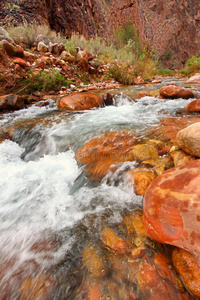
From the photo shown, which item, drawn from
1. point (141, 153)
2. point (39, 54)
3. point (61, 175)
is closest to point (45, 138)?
point (61, 175)

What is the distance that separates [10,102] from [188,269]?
15.1 feet

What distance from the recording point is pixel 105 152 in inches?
74.6

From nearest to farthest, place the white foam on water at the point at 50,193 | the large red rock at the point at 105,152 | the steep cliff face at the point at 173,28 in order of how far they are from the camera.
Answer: the white foam on water at the point at 50,193, the large red rock at the point at 105,152, the steep cliff face at the point at 173,28

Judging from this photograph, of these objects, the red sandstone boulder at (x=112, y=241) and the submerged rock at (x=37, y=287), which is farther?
the red sandstone boulder at (x=112, y=241)

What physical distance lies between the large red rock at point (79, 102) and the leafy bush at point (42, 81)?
4.09 feet

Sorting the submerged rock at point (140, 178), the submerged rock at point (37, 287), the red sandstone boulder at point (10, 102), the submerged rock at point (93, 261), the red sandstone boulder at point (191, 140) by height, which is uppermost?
the red sandstone boulder at point (10, 102)

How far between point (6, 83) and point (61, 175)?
3880 millimetres

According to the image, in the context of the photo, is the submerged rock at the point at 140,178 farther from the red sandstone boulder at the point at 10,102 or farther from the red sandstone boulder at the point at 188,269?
the red sandstone boulder at the point at 10,102

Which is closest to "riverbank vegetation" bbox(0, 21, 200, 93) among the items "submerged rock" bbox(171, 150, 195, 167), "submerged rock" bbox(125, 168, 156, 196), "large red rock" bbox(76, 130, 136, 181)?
"large red rock" bbox(76, 130, 136, 181)

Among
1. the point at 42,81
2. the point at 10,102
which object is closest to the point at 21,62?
the point at 42,81

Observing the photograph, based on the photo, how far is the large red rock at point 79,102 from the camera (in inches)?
149

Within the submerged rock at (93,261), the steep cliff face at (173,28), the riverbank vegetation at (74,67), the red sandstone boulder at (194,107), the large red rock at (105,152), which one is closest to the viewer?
the submerged rock at (93,261)

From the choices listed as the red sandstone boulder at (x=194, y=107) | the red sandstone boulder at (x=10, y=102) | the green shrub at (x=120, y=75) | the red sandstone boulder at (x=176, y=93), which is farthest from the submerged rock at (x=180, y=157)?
the green shrub at (x=120, y=75)

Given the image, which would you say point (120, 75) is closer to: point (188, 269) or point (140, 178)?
point (140, 178)
